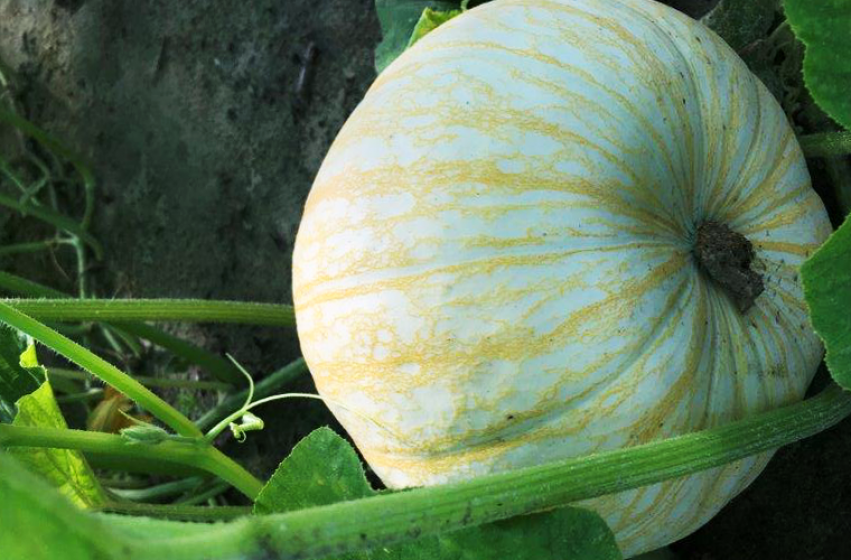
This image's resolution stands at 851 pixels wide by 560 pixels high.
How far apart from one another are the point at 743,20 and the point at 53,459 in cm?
127

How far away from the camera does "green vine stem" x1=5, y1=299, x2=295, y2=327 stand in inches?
59.2

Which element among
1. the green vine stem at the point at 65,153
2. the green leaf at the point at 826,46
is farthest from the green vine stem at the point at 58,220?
the green leaf at the point at 826,46

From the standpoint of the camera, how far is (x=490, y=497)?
0.94m

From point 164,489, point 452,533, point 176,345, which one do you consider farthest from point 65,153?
point 452,533

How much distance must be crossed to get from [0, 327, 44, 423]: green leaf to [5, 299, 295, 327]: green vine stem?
0.05m

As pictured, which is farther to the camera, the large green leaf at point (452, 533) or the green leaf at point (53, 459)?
the green leaf at point (53, 459)

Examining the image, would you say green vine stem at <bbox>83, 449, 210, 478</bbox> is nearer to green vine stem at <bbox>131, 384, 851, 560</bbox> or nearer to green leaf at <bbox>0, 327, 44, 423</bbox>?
green leaf at <bbox>0, 327, 44, 423</bbox>

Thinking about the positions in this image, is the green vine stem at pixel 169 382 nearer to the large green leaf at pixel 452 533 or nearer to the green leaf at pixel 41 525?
the large green leaf at pixel 452 533

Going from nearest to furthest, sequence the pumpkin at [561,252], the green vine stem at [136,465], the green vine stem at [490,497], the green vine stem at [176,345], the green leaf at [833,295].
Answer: the green vine stem at [490,497] < the green leaf at [833,295] < the pumpkin at [561,252] < the green vine stem at [136,465] < the green vine stem at [176,345]

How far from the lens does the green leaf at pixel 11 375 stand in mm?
1473

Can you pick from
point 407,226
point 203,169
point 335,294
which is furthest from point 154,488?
point 407,226

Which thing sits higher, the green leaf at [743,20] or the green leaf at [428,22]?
the green leaf at [743,20]

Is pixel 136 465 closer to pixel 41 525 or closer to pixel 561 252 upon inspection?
pixel 561 252

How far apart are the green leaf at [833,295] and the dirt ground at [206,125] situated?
121 centimetres
